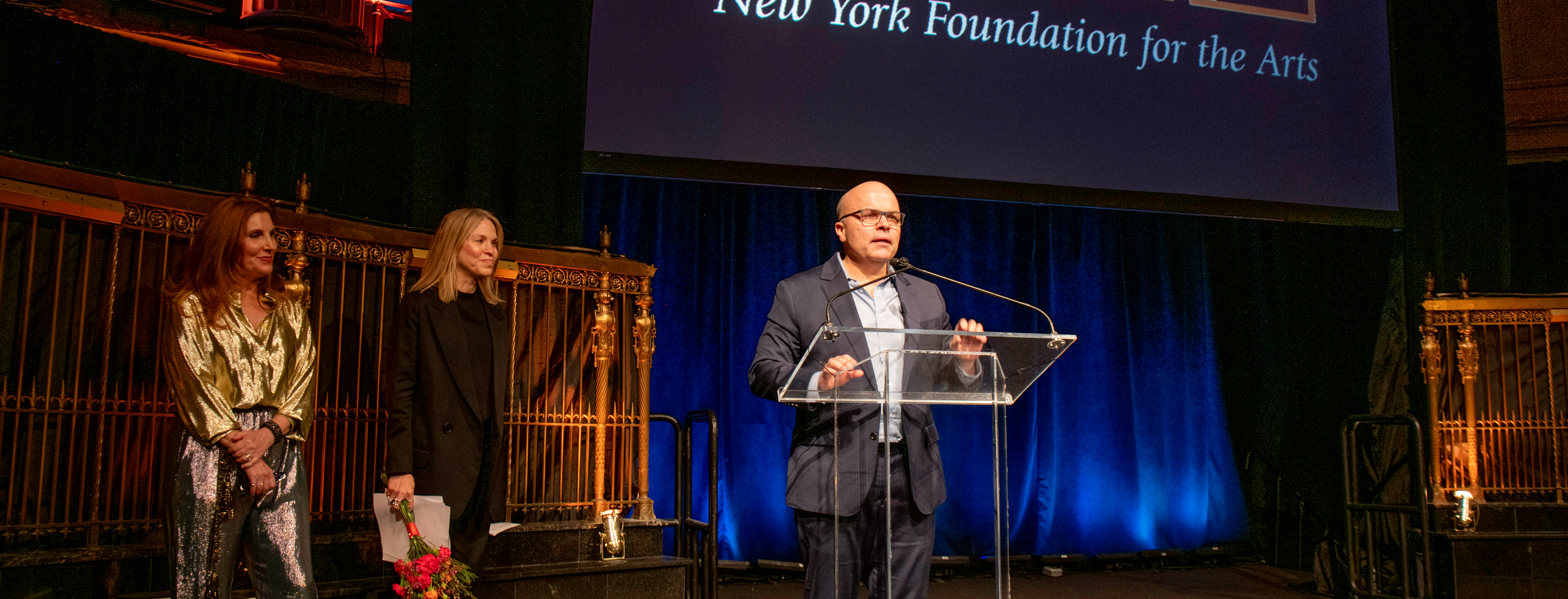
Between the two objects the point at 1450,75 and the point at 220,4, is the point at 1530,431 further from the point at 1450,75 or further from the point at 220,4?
the point at 220,4

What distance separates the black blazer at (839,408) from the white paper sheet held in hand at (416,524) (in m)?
1.11

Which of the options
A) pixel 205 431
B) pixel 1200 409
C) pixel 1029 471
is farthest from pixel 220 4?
pixel 1200 409

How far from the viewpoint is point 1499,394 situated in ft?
16.5

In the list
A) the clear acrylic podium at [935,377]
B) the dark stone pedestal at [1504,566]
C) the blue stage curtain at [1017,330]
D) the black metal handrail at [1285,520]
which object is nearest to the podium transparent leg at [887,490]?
the clear acrylic podium at [935,377]

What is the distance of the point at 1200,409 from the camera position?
5.96 meters

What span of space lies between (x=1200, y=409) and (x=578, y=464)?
12.5 feet

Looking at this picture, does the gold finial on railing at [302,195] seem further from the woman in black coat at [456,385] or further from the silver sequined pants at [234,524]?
the silver sequined pants at [234,524]

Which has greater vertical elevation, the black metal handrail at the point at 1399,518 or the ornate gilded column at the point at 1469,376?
the ornate gilded column at the point at 1469,376

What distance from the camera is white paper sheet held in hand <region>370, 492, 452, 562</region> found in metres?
2.79

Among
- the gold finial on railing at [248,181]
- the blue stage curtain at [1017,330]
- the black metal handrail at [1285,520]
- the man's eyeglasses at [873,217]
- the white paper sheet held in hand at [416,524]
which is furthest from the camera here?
the black metal handrail at [1285,520]

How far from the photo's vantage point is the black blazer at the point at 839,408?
6.87 ft

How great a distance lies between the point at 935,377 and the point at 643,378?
7.14ft

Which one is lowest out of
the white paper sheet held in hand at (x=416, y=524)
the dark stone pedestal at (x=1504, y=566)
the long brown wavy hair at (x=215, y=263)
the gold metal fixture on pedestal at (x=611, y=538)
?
the dark stone pedestal at (x=1504, y=566)

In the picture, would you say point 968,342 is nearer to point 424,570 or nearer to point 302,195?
point 424,570
